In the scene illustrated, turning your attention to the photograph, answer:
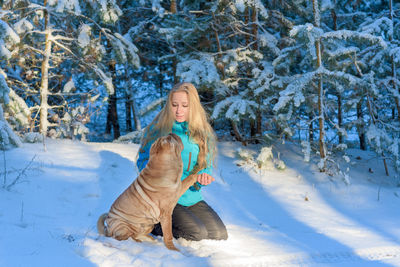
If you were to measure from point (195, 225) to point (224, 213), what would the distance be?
1.68 metres

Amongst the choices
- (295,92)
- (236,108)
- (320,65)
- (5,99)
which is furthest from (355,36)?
(5,99)

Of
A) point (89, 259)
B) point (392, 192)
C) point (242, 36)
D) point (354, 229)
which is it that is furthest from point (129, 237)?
point (242, 36)

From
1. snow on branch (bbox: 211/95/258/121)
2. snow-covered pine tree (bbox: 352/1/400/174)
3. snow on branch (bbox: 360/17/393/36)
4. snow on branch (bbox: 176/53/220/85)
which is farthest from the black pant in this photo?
snow on branch (bbox: 360/17/393/36)

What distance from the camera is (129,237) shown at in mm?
3057

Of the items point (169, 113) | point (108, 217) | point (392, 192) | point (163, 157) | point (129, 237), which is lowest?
point (392, 192)

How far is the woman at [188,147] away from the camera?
352cm

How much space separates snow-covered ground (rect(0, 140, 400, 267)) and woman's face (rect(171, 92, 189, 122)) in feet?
4.32

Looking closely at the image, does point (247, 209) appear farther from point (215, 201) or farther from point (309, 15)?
point (309, 15)

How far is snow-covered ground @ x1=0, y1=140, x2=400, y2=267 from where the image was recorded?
2.74 m

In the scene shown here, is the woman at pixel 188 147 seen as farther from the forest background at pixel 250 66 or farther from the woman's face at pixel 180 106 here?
the forest background at pixel 250 66

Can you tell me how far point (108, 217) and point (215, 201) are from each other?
2.68 m

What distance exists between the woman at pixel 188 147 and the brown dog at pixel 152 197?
0.51 metres

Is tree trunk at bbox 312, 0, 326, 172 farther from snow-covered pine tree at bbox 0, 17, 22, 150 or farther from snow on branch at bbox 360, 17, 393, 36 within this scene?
snow-covered pine tree at bbox 0, 17, 22, 150

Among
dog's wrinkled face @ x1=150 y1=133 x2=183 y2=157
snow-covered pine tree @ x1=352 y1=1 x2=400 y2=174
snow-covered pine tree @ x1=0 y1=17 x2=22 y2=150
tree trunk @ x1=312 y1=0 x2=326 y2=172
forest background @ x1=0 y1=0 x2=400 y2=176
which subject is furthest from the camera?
snow-covered pine tree @ x1=352 y1=1 x2=400 y2=174
